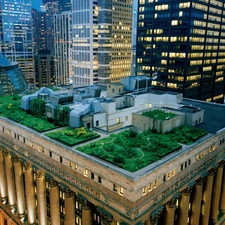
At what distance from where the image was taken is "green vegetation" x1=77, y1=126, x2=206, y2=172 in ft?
148

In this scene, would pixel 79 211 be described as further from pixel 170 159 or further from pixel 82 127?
pixel 170 159

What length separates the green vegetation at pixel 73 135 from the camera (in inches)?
2105

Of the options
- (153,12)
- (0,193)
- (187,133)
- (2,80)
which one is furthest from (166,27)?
(0,193)

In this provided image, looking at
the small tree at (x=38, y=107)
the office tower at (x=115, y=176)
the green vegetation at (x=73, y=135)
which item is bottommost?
the office tower at (x=115, y=176)

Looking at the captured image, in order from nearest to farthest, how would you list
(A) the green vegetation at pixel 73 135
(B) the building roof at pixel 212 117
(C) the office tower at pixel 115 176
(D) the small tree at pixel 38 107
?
(C) the office tower at pixel 115 176, (A) the green vegetation at pixel 73 135, (B) the building roof at pixel 212 117, (D) the small tree at pixel 38 107

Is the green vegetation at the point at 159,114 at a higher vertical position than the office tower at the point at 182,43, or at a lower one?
lower

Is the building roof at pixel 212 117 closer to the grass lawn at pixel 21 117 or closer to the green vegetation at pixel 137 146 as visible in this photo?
the green vegetation at pixel 137 146

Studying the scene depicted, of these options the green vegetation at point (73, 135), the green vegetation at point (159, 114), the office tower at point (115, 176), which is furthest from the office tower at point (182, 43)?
the green vegetation at point (73, 135)

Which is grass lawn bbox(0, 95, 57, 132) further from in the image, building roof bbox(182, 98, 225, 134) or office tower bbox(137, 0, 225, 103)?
office tower bbox(137, 0, 225, 103)

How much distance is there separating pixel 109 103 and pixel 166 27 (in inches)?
3935

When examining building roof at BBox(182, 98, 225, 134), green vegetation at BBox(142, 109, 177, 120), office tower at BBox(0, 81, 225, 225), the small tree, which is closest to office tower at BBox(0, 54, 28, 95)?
office tower at BBox(0, 81, 225, 225)

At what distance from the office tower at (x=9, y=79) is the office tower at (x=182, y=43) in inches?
2886

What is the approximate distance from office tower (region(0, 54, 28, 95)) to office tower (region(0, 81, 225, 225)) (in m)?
69.9

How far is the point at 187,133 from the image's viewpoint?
57406 millimetres
